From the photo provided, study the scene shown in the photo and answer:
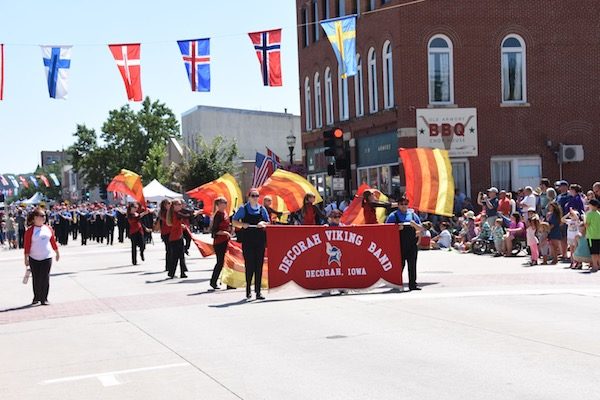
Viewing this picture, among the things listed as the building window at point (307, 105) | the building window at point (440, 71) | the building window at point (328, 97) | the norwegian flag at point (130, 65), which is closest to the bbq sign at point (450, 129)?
the building window at point (440, 71)

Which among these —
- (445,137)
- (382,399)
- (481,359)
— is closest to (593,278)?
(481,359)

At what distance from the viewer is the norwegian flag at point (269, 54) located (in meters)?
24.1

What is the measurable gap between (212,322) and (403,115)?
20.5 metres

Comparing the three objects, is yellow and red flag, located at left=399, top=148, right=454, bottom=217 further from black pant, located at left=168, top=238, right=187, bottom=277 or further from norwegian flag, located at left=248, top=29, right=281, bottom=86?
norwegian flag, located at left=248, top=29, right=281, bottom=86

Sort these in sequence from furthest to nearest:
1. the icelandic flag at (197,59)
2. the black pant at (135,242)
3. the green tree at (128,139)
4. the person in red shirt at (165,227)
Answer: the green tree at (128,139)
the icelandic flag at (197,59)
the black pant at (135,242)
the person in red shirt at (165,227)

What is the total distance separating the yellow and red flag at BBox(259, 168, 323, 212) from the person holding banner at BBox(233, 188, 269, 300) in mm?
4921

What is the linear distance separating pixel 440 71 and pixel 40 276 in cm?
2000

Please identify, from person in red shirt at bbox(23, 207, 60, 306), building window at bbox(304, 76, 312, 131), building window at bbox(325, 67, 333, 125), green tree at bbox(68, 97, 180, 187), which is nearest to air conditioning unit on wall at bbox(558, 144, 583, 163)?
building window at bbox(325, 67, 333, 125)

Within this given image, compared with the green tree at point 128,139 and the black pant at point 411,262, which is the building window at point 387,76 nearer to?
the black pant at point 411,262

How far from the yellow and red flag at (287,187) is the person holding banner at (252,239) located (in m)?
4.92

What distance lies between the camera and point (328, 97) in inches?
1537

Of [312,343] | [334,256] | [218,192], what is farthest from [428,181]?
[312,343]

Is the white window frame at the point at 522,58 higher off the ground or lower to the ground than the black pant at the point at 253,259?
higher

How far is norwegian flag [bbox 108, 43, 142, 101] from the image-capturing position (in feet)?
78.1
